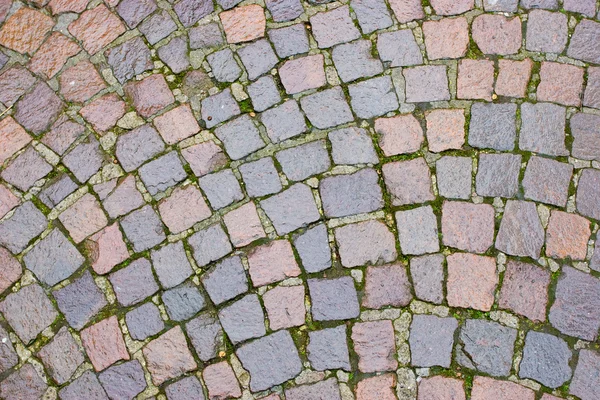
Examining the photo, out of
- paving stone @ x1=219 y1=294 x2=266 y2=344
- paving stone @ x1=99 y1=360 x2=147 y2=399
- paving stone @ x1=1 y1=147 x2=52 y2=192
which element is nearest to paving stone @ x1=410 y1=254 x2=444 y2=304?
paving stone @ x1=219 y1=294 x2=266 y2=344

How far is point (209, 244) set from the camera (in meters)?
3.28

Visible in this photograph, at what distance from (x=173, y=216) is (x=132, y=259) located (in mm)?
319

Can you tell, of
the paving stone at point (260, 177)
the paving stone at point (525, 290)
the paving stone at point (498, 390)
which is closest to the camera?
the paving stone at point (498, 390)

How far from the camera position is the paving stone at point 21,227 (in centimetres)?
335

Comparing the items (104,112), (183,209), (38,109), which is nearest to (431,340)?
(183,209)

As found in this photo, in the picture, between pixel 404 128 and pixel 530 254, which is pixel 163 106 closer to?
pixel 404 128

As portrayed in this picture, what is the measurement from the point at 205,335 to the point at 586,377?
1.95 meters

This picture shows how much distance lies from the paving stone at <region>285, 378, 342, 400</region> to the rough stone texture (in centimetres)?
94

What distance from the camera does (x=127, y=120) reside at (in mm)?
3504

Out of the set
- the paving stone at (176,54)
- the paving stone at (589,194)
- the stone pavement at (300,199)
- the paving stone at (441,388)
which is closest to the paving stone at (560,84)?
the stone pavement at (300,199)

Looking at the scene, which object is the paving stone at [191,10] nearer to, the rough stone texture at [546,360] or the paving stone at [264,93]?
the paving stone at [264,93]

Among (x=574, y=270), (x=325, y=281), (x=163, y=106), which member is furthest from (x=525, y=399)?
(x=163, y=106)

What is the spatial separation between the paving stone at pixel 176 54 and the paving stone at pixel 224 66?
14 cm

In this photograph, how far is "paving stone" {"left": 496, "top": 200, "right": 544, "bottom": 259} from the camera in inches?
126
